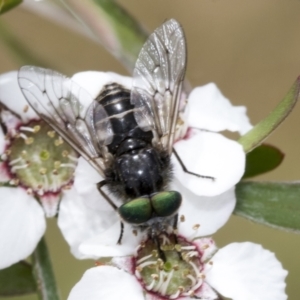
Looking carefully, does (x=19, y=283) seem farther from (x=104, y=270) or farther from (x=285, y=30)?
(x=285, y=30)

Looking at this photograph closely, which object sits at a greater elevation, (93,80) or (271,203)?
(93,80)

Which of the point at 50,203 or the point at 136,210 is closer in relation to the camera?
the point at 136,210

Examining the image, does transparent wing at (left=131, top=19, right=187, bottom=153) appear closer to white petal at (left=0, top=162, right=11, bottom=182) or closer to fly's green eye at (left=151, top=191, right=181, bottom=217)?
fly's green eye at (left=151, top=191, right=181, bottom=217)

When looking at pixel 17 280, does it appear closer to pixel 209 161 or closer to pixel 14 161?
pixel 14 161

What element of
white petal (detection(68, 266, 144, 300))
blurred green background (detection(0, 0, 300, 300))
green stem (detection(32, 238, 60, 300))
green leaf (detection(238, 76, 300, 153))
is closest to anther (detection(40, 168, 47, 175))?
green stem (detection(32, 238, 60, 300))

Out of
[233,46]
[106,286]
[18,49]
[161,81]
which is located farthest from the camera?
[233,46]

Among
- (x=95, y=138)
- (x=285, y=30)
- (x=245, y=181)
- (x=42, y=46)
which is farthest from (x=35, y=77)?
(x=285, y=30)

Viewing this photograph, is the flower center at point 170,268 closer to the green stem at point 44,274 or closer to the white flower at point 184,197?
the white flower at point 184,197

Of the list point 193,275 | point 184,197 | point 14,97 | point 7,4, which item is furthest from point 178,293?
point 7,4

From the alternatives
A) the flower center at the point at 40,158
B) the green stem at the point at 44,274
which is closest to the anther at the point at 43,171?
the flower center at the point at 40,158
